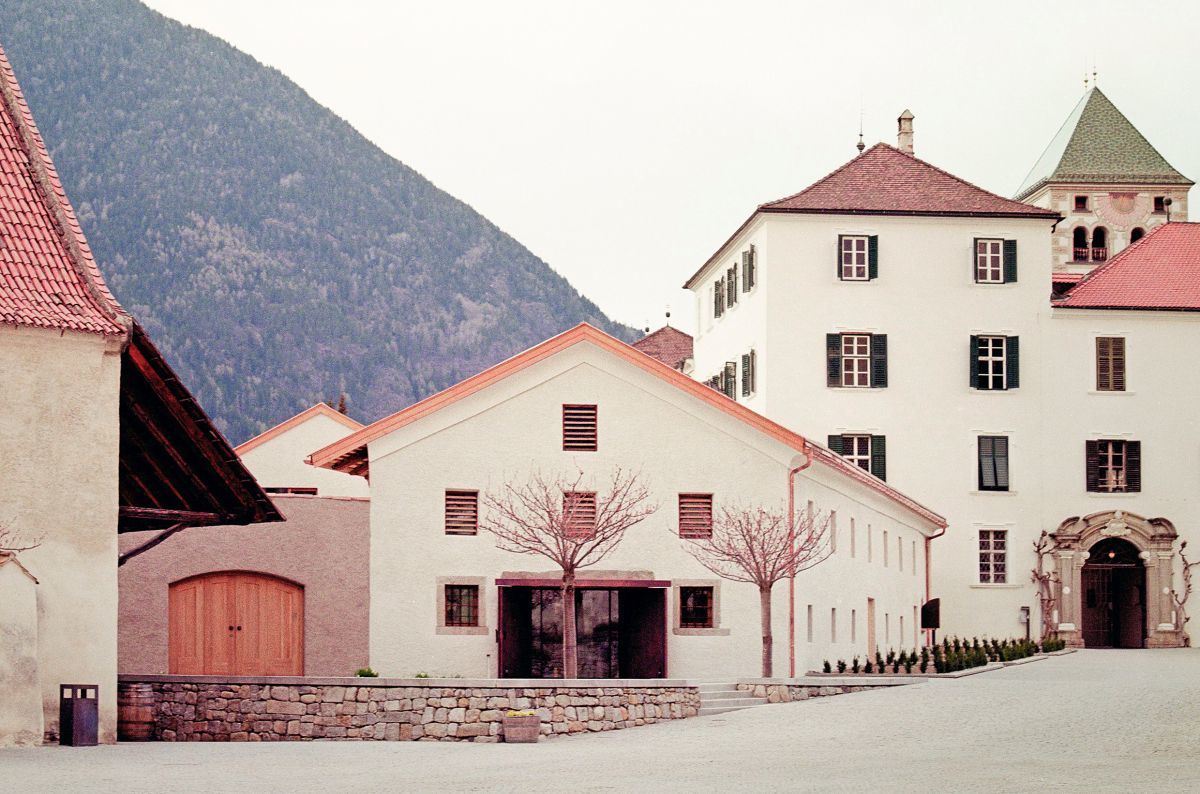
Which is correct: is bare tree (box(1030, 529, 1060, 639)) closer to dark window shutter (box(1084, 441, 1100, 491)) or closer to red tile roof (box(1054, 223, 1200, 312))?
dark window shutter (box(1084, 441, 1100, 491))

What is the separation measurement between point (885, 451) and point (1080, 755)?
133ft

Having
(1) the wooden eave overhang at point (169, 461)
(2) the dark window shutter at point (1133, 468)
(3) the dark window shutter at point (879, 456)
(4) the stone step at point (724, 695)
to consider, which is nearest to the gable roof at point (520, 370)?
(4) the stone step at point (724, 695)

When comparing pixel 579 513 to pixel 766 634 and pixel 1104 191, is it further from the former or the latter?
pixel 1104 191

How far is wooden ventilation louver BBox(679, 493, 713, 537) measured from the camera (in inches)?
1633

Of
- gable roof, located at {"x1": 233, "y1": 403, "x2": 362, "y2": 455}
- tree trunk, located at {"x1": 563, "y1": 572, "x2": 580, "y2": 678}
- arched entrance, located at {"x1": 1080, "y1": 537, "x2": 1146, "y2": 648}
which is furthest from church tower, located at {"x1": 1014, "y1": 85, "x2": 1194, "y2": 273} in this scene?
tree trunk, located at {"x1": 563, "y1": 572, "x2": 580, "y2": 678}

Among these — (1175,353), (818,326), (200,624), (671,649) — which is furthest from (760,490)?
(1175,353)

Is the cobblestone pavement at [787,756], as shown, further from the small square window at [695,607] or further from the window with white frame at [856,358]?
the window with white frame at [856,358]

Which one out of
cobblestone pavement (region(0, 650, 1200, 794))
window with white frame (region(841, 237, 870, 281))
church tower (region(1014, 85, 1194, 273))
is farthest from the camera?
church tower (region(1014, 85, 1194, 273))

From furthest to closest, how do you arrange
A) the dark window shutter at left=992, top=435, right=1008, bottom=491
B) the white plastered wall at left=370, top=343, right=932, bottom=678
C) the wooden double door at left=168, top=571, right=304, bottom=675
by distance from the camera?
the dark window shutter at left=992, top=435, right=1008, bottom=491
the white plastered wall at left=370, top=343, right=932, bottom=678
the wooden double door at left=168, top=571, right=304, bottom=675

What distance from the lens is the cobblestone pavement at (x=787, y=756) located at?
1986 centimetres

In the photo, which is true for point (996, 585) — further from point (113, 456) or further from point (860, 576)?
point (113, 456)

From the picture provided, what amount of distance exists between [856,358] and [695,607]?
23619 millimetres

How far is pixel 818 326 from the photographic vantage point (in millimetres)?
62844

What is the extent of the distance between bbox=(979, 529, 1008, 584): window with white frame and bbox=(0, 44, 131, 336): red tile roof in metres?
40.7
